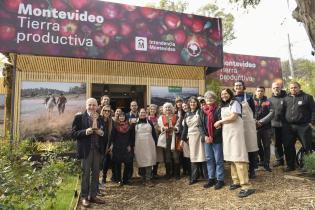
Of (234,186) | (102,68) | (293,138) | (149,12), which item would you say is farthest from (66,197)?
(149,12)

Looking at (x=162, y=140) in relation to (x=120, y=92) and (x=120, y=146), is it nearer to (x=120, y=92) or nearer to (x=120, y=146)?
(x=120, y=146)

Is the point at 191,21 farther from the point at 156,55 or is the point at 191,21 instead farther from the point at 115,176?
the point at 115,176

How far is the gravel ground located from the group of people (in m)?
0.19

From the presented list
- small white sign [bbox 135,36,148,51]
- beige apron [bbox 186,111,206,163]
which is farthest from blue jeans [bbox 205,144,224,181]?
small white sign [bbox 135,36,148,51]

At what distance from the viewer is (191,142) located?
631 centimetres

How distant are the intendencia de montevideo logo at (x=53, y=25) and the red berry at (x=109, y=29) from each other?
7.1 inches

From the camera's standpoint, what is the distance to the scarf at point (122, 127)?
6.39 m

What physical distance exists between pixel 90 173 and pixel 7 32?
18.9 ft

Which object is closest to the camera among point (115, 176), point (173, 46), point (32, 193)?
point (32, 193)

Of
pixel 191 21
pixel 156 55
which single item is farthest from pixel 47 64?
pixel 191 21

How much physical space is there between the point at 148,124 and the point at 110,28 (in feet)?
14.8

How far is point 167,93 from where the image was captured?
39.7 feet

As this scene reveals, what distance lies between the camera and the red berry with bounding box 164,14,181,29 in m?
10.7

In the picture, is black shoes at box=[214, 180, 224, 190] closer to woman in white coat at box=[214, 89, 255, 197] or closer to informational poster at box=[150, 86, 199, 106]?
woman in white coat at box=[214, 89, 255, 197]
